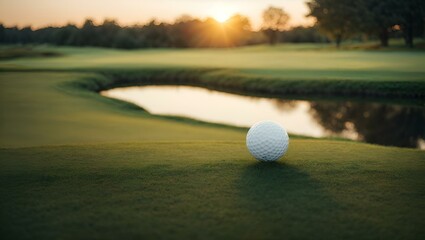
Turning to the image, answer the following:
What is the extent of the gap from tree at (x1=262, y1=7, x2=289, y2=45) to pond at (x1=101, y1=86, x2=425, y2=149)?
305 feet

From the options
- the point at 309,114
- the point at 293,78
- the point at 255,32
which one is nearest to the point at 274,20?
the point at 255,32

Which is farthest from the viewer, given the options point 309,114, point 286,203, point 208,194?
point 309,114

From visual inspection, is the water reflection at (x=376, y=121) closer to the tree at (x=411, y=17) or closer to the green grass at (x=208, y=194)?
the green grass at (x=208, y=194)

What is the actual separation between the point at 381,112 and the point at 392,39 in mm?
69314

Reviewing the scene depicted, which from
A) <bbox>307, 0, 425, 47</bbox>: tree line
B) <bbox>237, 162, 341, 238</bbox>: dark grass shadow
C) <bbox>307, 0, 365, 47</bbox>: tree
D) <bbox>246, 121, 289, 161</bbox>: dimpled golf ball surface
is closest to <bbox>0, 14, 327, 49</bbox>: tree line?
<bbox>307, 0, 365, 47</bbox>: tree

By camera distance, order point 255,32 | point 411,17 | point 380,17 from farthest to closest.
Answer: point 255,32 < point 380,17 < point 411,17

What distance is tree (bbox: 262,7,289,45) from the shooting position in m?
122

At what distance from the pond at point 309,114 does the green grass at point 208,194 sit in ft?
34.0

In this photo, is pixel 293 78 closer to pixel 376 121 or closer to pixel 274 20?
pixel 376 121

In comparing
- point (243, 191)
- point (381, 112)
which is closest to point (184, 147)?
point (243, 191)

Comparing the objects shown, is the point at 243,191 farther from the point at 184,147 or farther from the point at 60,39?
the point at 60,39

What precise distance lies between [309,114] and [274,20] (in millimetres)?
103283

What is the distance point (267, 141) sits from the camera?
7.81 m

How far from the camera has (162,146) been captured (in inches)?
381
